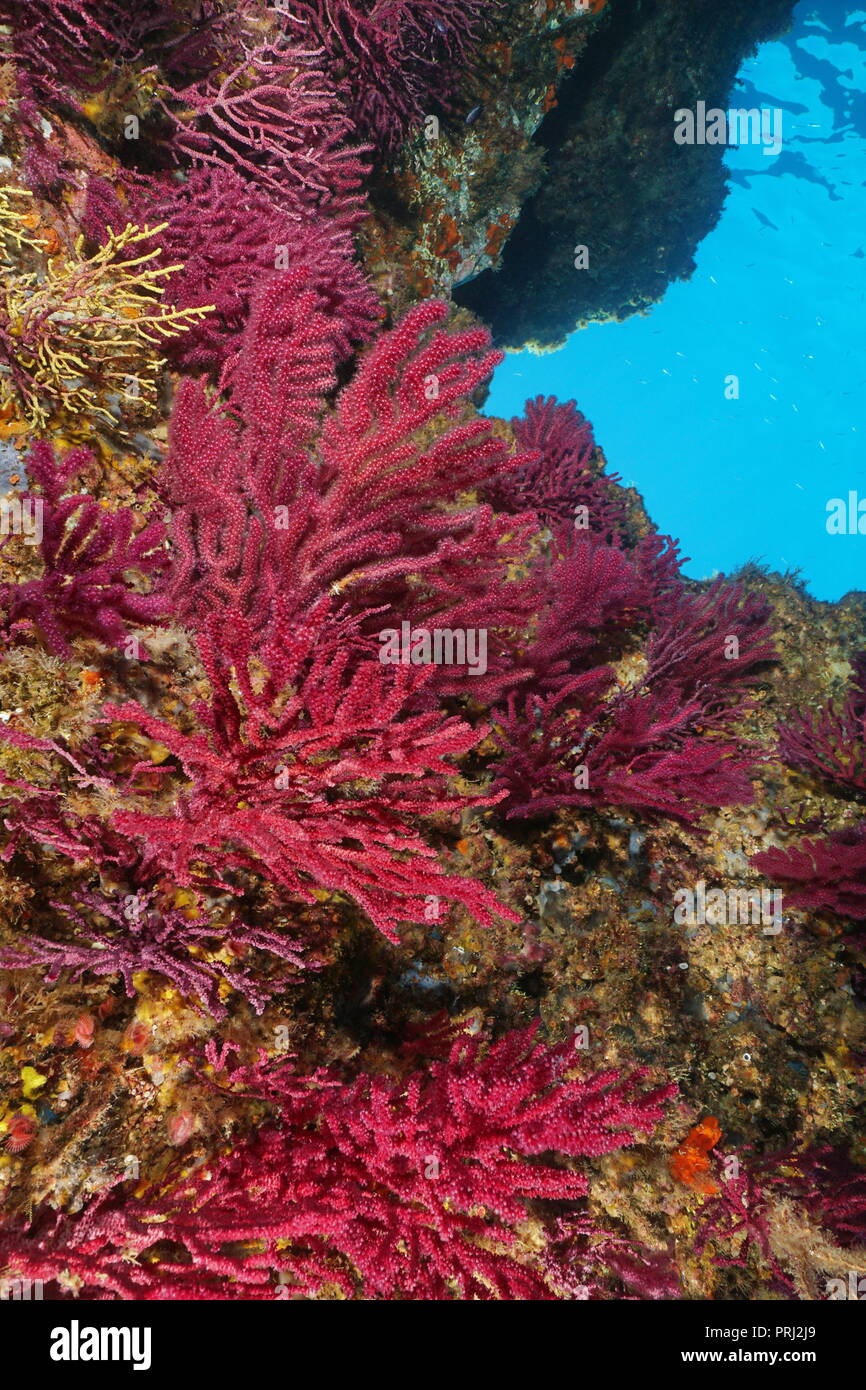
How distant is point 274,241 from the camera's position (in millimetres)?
3910

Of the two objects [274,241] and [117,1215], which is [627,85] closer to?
[274,241]

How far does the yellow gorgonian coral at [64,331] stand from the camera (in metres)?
2.59

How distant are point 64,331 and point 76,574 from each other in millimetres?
1120

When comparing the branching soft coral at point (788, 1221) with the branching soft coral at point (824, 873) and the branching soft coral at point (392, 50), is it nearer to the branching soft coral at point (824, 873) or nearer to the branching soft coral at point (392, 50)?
the branching soft coral at point (824, 873)

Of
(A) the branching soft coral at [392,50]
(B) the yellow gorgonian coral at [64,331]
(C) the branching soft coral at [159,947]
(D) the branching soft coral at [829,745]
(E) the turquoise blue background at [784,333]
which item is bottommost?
(C) the branching soft coral at [159,947]

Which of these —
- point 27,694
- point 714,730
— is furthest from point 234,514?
point 714,730

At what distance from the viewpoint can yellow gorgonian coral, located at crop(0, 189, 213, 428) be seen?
8.50ft

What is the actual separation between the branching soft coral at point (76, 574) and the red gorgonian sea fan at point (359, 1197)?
171 centimetres

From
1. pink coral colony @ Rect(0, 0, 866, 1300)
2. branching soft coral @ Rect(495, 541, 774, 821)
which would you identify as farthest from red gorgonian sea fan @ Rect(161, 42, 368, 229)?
branching soft coral @ Rect(495, 541, 774, 821)

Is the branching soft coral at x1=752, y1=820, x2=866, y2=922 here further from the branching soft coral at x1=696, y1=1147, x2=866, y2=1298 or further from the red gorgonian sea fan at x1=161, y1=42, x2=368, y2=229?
the red gorgonian sea fan at x1=161, y1=42, x2=368, y2=229

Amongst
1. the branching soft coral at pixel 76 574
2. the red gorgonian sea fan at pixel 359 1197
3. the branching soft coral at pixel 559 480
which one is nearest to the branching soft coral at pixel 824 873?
the red gorgonian sea fan at pixel 359 1197

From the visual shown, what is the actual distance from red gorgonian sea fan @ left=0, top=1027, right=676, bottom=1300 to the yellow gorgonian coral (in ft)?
9.26

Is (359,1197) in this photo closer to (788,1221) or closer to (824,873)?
(788,1221)
